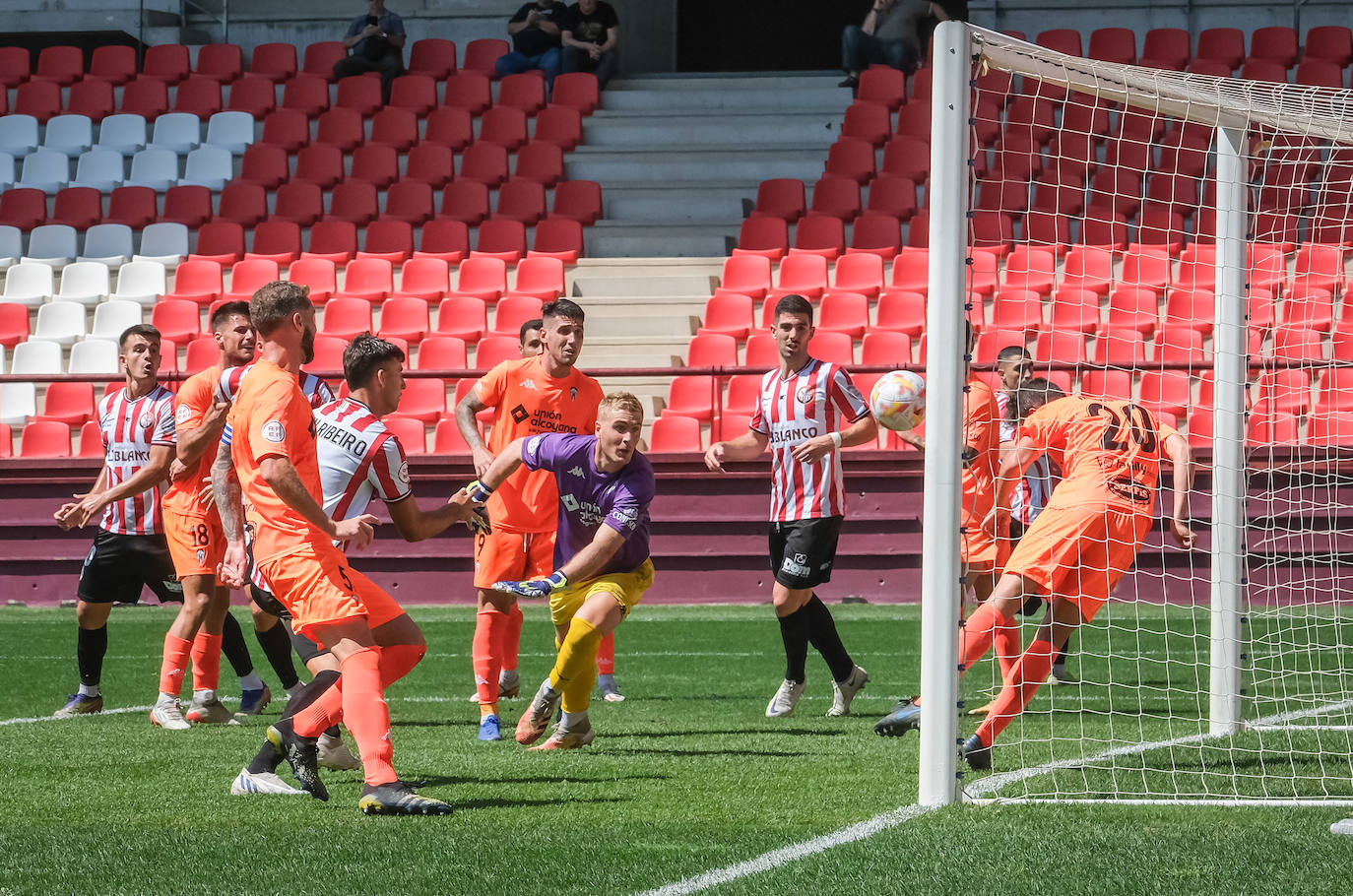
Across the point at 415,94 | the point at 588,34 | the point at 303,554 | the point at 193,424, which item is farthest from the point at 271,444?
the point at 588,34

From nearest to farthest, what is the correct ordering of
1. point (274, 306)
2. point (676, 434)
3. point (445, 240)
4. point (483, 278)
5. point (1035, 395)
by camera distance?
point (274, 306), point (1035, 395), point (676, 434), point (483, 278), point (445, 240)

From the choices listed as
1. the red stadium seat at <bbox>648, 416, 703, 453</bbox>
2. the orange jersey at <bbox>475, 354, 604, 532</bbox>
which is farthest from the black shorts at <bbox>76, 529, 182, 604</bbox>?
the red stadium seat at <bbox>648, 416, 703, 453</bbox>

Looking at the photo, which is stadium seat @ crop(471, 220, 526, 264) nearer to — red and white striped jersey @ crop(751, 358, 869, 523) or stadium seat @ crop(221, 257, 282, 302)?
stadium seat @ crop(221, 257, 282, 302)

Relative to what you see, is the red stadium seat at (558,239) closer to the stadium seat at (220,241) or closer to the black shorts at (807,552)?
the stadium seat at (220,241)

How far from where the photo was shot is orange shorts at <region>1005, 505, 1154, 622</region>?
20.2ft

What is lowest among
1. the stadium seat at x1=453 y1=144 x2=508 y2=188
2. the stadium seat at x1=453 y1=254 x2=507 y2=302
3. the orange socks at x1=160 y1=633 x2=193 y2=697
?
the orange socks at x1=160 y1=633 x2=193 y2=697

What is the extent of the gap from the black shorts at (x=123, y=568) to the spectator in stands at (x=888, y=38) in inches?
514

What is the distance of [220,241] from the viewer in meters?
18.1

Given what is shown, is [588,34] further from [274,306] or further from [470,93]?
[274,306]

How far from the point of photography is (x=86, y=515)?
779 cm

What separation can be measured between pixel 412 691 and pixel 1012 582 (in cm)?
398

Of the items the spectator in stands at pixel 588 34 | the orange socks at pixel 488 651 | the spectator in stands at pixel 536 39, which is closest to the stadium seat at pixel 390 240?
the spectator in stands at pixel 536 39

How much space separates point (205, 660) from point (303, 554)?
2.83 m

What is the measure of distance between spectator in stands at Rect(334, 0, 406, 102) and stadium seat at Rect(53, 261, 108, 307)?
4.48 meters
